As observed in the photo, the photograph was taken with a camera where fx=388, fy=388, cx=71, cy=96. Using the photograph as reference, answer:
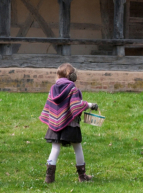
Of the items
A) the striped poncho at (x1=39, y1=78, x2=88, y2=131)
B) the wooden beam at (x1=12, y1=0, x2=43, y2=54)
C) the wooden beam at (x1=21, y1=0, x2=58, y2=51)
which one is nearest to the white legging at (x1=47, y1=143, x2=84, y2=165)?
the striped poncho at (x1=39, y1=78, x2=88, y2=131)

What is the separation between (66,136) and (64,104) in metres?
0.38

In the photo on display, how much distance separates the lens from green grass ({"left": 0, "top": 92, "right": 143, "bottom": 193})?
470cm

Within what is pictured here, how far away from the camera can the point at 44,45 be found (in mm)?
13984

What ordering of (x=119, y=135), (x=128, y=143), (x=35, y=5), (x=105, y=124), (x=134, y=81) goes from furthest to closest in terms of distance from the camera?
(x=35, y=5), (x=134, y=81), (x=105, y=124), (x=119, y=135), (x=128, y=143)

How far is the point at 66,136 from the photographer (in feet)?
15.0

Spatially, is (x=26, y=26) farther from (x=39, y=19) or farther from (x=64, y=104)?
(x=64, y=104)

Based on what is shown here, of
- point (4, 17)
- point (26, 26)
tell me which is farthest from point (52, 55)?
point (26, 26)

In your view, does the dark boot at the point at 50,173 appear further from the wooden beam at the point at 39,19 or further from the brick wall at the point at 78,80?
the wooden beam at the point at 39,19

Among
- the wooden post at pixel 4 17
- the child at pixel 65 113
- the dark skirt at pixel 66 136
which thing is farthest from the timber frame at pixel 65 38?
the dark skirt at pixel 66 136

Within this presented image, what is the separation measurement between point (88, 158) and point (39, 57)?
607 centimetres

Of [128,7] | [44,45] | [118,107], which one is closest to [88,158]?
[118,107]

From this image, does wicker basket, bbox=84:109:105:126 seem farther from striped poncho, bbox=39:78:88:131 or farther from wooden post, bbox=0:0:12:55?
wooden post, bbox=0:0:12:55

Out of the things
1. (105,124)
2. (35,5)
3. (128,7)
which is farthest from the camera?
(128,7)

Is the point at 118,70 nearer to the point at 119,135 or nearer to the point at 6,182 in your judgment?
the point at 119,135
